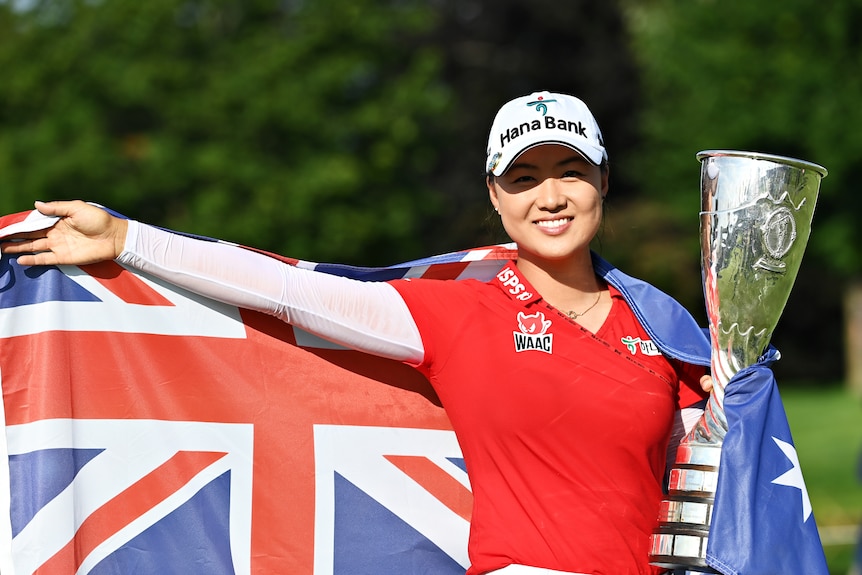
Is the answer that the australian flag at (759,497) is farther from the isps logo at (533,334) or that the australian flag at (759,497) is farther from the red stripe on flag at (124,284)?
the red stripe on flag at (124,284)

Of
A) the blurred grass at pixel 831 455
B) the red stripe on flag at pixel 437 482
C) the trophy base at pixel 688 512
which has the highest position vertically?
the blurred grass at pixel 831 455

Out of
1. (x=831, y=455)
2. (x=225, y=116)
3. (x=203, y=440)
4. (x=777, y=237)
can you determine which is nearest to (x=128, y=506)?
(x=203, y=440)

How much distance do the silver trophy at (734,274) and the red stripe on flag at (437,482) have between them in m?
0.93

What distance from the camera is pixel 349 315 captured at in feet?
11.6

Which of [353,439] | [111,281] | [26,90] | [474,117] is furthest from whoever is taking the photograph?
[474,117]

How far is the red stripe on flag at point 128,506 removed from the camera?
3715mm

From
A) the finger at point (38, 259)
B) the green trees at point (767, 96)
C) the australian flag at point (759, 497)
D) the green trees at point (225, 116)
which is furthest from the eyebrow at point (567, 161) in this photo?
the green trees at point (767, 96)

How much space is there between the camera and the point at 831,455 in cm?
2123

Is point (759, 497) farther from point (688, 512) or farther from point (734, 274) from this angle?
point (734, 274)

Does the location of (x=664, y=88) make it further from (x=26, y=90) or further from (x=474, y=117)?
(x=26, y=90)

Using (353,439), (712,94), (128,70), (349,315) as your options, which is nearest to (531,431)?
(349,315)

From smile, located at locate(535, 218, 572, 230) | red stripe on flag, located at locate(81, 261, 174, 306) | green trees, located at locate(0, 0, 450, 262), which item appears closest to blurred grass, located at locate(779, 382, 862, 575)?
smile, located at locate(535, 218, 572, 230)

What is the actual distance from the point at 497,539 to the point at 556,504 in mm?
185

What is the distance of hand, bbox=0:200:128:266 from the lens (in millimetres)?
3512
